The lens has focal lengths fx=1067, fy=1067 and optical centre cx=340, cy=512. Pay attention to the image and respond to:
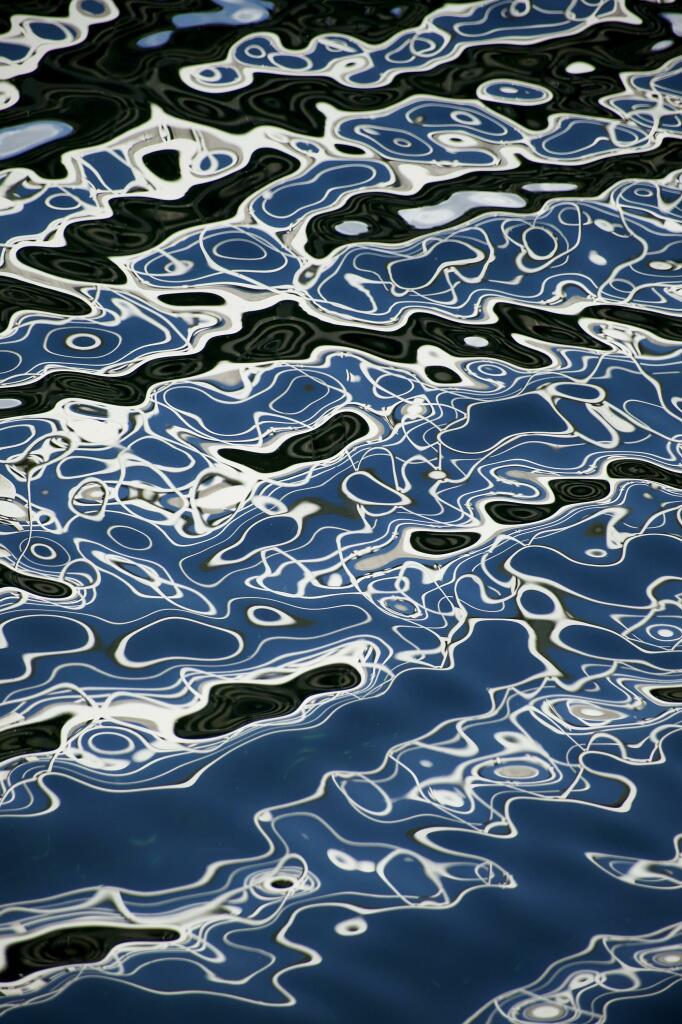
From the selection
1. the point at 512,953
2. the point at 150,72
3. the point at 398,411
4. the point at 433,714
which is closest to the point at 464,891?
the point at 512,953

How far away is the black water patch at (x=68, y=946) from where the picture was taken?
1189mm

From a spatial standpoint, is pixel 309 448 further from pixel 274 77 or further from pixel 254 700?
pixel 274 77

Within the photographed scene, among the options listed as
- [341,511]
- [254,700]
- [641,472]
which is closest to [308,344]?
[341,511]

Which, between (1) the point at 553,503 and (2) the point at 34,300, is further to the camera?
(2) the point at 34,300

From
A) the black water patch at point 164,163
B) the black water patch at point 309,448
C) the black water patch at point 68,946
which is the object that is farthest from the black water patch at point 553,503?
the black water patch at point 164,163

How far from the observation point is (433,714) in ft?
4.91

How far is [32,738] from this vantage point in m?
1.42

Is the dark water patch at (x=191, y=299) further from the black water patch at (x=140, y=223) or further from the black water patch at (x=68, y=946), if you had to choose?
the black water patch at (x=68, y=946)

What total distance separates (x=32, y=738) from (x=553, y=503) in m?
0.91

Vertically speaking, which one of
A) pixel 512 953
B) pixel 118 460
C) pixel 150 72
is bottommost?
pixel 512 953

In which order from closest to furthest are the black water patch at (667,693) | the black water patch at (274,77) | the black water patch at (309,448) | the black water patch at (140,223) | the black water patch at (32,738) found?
1. the black water patch at (32,738)
2. the black water patch at (667,693)
3. the black water patch at (309,448)
4. the black water patch at (140,223)
5. the black water patch at (274,77)

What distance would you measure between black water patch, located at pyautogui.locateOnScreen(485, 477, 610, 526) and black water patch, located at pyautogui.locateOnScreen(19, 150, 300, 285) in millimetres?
894

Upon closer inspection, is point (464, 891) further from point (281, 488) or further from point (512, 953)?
point (281, 488)

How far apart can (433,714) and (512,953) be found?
13.9 inches
